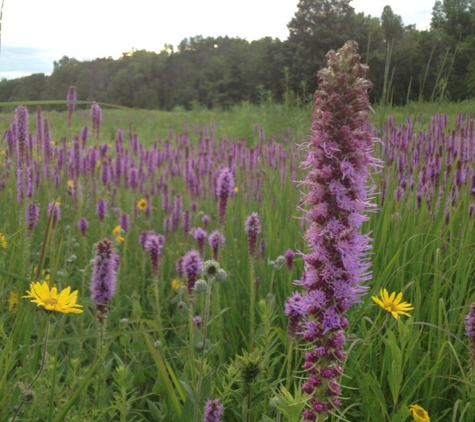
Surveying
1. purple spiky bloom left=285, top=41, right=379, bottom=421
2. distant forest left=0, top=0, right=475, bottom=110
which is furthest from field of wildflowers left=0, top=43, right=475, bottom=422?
distant forest left=0, top=0, right=475, bottom=110

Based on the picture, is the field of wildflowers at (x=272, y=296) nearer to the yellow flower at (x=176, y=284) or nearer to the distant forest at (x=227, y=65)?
the yellow flower at (x=176, y=284)

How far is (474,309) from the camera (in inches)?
67.1

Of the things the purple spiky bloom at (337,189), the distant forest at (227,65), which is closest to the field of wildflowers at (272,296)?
the purple spiky bloom at (337,189)

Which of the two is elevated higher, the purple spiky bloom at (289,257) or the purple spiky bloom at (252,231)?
the purple spiky bloom at (252,231)

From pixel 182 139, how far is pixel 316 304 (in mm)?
7494

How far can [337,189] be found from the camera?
1.12m

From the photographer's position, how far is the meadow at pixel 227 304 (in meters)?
1.77

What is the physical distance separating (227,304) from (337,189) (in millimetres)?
1897

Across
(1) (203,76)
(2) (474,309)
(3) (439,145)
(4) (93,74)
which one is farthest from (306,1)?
(2) (474,309)

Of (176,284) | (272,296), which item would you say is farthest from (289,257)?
(176,284)

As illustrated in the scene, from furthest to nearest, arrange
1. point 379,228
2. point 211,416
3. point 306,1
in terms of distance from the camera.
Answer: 1. point 306,1
2. point 379,228
3. point 211,416

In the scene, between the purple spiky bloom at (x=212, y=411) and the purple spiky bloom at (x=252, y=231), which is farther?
the purple spiky bloom at (x=252, y=231)

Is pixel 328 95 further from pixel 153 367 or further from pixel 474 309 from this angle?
pixel 153 367

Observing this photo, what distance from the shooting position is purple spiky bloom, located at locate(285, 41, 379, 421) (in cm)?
113
